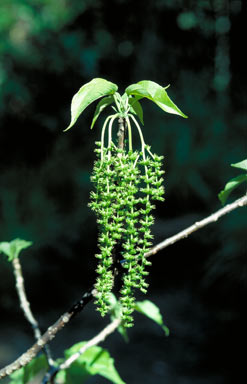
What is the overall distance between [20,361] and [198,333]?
342cm

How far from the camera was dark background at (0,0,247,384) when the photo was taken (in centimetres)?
423

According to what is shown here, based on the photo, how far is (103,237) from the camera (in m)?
0.78

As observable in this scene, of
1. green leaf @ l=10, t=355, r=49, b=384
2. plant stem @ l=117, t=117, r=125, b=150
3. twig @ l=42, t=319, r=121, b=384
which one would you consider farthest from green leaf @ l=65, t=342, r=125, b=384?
Answer: plant stem @ l=117, t=117, r=125, b=150

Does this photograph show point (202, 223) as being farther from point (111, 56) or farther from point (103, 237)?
point (111, 56)

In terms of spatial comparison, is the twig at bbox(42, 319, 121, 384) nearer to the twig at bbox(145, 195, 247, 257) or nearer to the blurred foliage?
the twig at bbox(145, 195, 247, 257)

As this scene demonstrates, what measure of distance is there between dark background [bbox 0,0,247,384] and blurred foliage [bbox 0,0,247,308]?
16mm

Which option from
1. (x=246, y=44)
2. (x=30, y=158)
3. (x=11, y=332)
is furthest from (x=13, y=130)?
(x=246, y=44)

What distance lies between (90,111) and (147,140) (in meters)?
0.86

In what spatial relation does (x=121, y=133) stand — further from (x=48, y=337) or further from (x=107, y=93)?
(x=48, y=337)

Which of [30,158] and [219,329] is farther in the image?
[30,158]

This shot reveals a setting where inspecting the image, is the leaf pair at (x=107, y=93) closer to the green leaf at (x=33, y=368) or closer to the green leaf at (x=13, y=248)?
the green leaf at (x=13, y=248)

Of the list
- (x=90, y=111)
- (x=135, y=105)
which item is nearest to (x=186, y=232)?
(x=135, y=105)

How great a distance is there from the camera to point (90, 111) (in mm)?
6289

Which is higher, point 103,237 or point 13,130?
point 13,130
